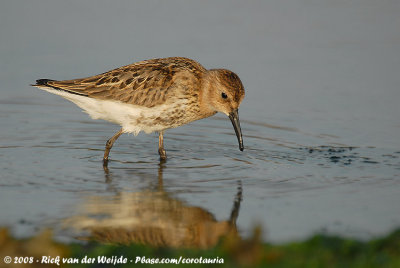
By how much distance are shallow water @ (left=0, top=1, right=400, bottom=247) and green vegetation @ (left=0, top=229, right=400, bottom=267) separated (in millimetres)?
560

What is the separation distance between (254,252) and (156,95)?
17.9ft

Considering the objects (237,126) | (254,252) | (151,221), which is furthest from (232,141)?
(254,252)

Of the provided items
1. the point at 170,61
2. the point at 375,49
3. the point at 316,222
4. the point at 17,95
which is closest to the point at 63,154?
the point at 170,61

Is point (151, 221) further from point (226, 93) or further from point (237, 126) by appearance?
point (226, 93)

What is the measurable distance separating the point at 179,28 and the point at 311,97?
151 inches

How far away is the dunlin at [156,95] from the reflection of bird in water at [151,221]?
6.98ft

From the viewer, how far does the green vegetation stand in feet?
17.5

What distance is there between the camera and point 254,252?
17.2ft

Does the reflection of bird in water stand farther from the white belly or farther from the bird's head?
the bird's head

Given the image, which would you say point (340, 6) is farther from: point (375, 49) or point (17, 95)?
point (17, 95)

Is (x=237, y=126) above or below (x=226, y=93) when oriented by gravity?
below

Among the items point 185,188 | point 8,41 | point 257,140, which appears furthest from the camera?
point 8,41

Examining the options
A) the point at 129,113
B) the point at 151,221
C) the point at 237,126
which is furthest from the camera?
the point at 129,113

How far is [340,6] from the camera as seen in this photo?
54.3 feet
